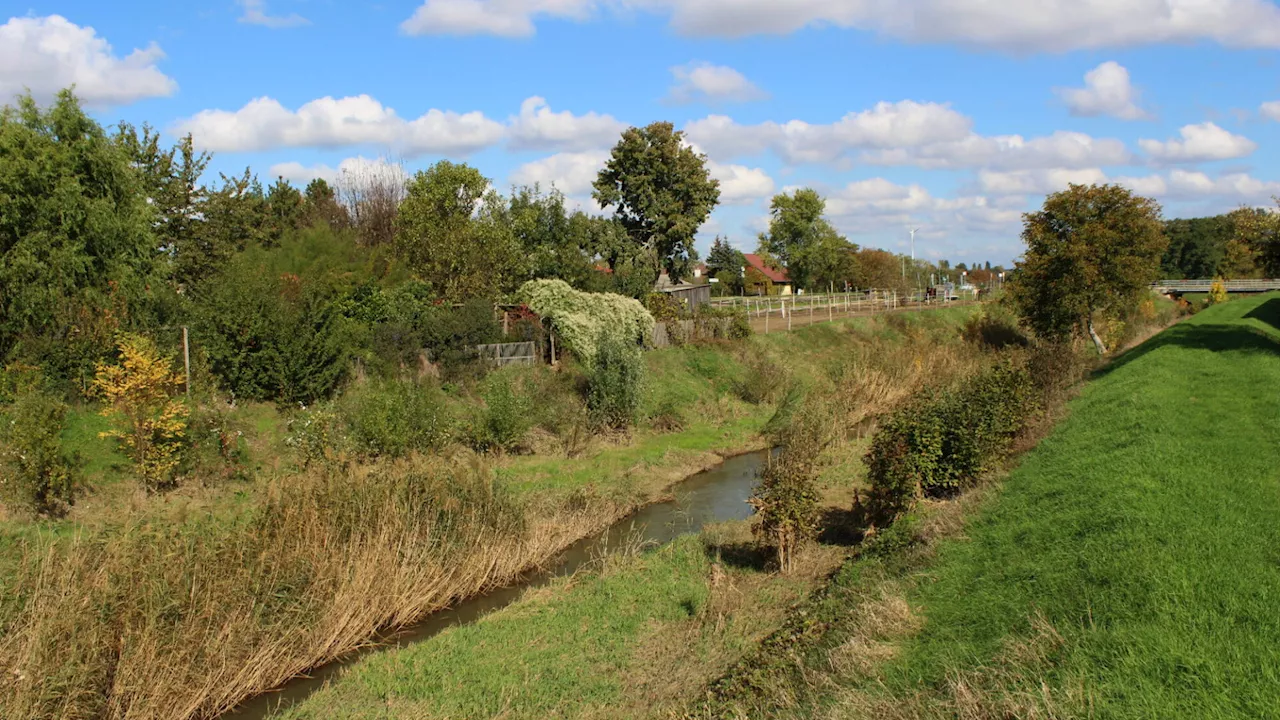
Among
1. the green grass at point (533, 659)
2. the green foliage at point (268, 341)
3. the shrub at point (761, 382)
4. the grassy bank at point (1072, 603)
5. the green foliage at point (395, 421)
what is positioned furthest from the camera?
the shrub at point (761, 382)

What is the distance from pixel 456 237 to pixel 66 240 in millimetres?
13675

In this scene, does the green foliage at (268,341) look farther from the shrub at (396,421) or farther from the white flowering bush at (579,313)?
the white flowering bush at (579,313)

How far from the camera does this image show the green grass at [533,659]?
963 cm

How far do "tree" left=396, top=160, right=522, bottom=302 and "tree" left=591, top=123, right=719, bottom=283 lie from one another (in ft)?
25.7

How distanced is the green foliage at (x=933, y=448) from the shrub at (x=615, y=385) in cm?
1029

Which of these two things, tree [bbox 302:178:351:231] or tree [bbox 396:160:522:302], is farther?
tree [bbox 302:178:351:231]

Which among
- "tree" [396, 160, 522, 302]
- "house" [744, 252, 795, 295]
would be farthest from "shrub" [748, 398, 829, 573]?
"house" [744, 252, 795, 295]

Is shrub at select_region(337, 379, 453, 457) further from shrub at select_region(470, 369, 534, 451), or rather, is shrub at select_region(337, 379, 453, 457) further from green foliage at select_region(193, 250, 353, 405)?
green foliage at select_region(193, 250, 353, 405)

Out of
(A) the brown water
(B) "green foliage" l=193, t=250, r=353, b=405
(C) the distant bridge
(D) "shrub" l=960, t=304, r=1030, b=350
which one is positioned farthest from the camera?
(C) the distant bridge

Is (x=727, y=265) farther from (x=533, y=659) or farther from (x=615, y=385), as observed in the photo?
(x=533, y=659)

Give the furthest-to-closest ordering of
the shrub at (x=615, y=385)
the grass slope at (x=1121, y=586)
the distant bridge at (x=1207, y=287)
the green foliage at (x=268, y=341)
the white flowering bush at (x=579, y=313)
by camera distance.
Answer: the distant bridge at (x=1207, y=287), the white flowering bush at (x=579, y=313), the shrub at (x=615, y=385), the green foliage at (x=268, y=341), the grass slope at (x=1121, y=586)

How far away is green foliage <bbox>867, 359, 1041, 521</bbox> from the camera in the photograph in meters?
14.1

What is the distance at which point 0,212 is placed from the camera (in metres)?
21.6

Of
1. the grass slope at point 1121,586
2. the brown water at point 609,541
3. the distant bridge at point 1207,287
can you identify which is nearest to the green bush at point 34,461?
the brown water at point 609,541
